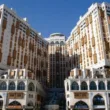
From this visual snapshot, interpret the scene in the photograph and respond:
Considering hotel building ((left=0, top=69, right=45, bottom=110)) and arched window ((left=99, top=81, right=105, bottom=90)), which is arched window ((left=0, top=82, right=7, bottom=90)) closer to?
hotel building ((left=0, top=69, right=45, bottom=110))

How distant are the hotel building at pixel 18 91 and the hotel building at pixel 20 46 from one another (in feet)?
34.3

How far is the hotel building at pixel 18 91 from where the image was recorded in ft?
222

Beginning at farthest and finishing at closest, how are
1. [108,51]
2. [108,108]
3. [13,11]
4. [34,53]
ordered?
[34,53], [13,11], [108,51], [108,108]

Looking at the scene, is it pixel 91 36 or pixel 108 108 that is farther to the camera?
pixel 91 36

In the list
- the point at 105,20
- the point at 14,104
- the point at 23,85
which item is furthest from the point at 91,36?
the point at 14,104

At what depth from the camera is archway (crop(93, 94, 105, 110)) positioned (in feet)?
212

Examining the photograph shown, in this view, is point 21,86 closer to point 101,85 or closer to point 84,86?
point 84,86

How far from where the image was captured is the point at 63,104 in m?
87.7

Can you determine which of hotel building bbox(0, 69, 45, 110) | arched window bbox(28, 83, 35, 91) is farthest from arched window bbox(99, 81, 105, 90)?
arched window bbox(28, 83, 35, 91)

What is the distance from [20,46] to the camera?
3743 inches

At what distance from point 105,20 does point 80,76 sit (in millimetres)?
34854

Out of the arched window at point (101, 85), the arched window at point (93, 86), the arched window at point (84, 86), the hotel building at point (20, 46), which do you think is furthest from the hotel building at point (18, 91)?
the arched window at point (101, 85)

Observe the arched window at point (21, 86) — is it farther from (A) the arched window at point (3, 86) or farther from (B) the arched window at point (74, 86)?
(B) the arched window at point (74, 86)

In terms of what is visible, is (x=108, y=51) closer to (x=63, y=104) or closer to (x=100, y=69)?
(x=100, y=69)
